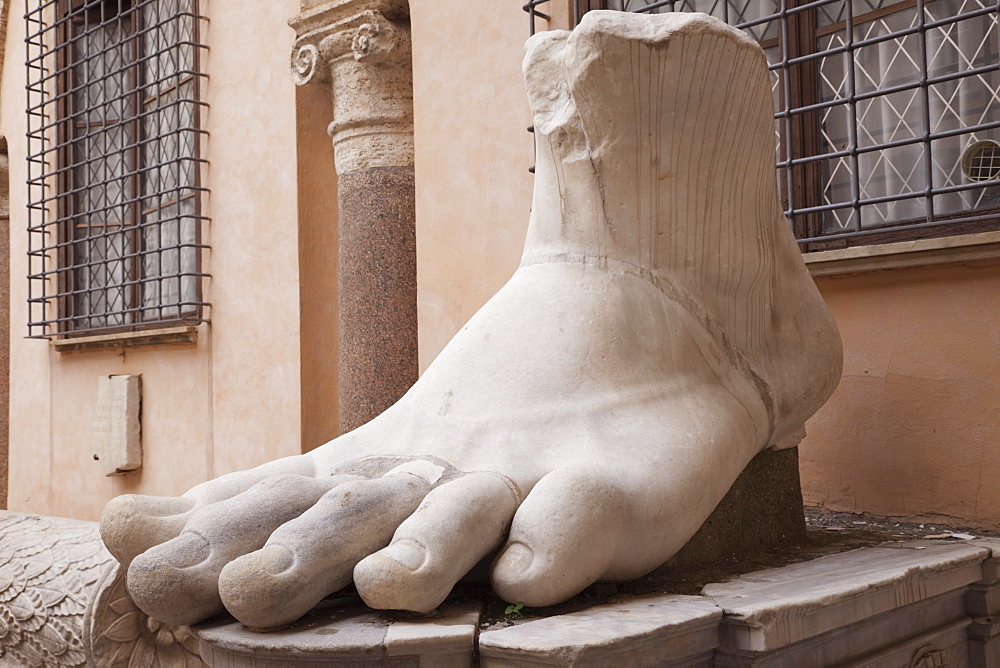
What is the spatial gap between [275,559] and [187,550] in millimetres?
149

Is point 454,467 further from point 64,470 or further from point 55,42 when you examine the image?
point 55,42

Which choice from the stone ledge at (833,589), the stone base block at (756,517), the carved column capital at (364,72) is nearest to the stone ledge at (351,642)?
the stone ledge at (833,589)

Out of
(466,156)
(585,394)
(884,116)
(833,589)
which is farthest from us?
(466,156)

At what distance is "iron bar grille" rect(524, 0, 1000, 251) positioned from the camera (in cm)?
256

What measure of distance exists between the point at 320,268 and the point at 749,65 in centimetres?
312

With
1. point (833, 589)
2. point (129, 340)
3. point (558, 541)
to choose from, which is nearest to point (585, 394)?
point (558, 541)

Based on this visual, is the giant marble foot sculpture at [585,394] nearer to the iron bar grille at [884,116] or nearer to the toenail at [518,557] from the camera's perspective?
the toenail at [518,557]

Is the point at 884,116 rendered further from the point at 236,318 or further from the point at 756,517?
the point at 236,318

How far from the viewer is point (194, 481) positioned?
5.20 m

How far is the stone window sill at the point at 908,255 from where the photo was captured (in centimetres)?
238

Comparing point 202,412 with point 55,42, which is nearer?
point 202,412

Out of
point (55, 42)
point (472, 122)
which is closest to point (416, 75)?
point (472, 122)

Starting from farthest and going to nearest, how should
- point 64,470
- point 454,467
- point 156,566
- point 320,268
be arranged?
point 64,470 → point 320,268 → point 454,467 → point 156,566

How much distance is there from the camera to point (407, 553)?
1.27 m
